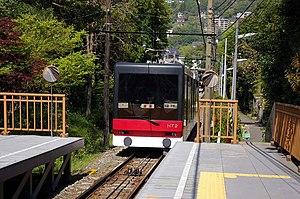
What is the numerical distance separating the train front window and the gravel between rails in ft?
5.05

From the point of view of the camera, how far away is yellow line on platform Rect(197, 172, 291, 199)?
6.76 metres

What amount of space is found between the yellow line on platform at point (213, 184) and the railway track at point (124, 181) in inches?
99.4

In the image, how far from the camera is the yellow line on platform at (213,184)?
22.2 ft

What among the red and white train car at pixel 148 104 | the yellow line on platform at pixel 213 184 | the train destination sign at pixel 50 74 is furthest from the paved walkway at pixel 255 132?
the yellow line on platform at pixel 213 184

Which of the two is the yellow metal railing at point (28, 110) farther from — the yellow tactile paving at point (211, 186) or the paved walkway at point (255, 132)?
the paved walkway at point (255, 132)

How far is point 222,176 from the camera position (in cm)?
819

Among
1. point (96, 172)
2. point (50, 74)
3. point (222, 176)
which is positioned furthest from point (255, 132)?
point (222, 176)

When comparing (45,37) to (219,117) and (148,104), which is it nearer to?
(148,104)

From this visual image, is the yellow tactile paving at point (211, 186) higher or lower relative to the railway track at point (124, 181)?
higher

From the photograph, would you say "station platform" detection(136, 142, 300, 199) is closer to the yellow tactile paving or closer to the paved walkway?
the yellow tactile paving

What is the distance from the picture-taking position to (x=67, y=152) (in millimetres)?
10766

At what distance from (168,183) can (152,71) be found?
7.85m

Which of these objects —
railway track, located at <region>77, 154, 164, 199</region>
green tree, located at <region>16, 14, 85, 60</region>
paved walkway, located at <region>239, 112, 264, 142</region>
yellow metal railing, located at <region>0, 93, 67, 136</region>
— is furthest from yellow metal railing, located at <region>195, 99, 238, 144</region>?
paved walkway, located at <region>239, 112, 264, 142</region>

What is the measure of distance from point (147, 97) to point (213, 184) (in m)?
7.77
